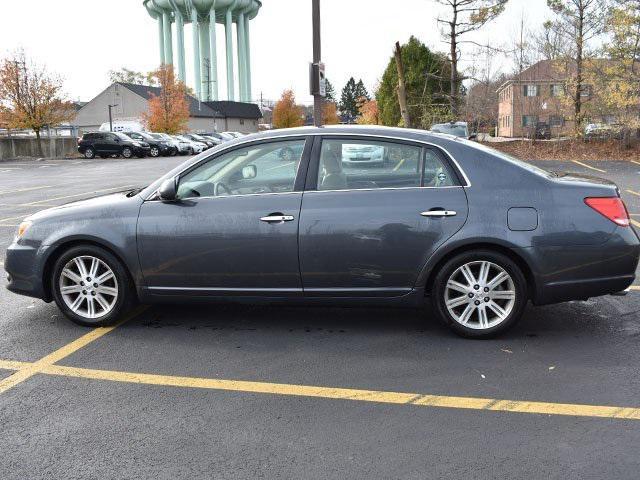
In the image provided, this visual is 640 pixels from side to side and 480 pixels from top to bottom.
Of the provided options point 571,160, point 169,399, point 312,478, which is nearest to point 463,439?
point 312,478

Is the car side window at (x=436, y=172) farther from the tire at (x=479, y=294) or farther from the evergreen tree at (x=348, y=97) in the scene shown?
the evergreen tree at (x=348, y=97)

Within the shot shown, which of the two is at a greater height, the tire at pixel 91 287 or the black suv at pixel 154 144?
the black suv at pixel 154 144

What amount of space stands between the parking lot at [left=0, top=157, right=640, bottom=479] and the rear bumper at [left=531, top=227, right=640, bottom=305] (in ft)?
1.33

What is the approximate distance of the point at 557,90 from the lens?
2859 cm

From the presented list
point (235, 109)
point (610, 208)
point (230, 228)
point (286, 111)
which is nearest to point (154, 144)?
point (230, 228)

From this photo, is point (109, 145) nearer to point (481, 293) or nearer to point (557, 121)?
point (557, 121)

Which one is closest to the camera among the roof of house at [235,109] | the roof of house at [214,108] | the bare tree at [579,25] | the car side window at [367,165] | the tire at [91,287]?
the car side window at [367,165]

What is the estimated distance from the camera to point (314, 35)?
44.8 ft

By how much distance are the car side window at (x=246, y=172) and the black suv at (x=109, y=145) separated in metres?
36.3

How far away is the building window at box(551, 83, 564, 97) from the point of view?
90.2 ft

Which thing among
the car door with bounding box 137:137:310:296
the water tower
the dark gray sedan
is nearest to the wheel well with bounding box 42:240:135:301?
the dark gray sedan

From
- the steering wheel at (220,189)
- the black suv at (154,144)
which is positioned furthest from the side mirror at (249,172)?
the black suv at (154,144)

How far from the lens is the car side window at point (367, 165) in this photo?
4.80m

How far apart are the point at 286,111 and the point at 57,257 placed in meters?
80.7
